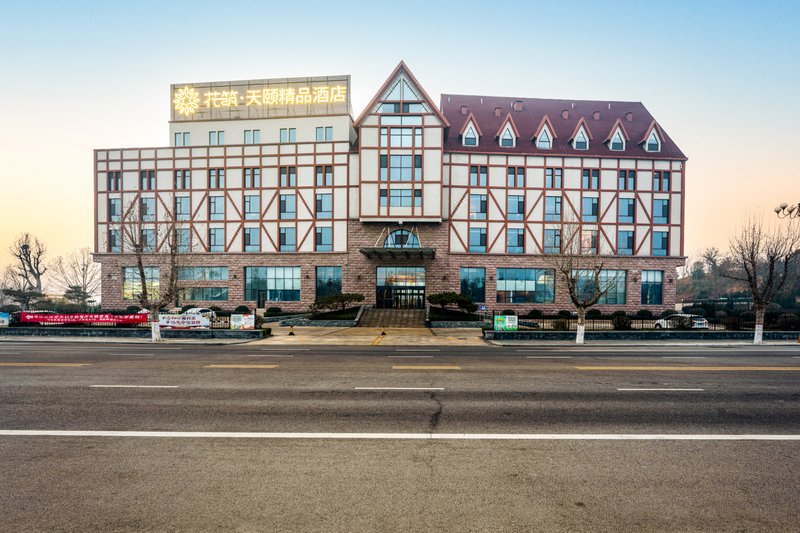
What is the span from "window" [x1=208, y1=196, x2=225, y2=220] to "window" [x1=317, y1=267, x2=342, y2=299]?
12.9m

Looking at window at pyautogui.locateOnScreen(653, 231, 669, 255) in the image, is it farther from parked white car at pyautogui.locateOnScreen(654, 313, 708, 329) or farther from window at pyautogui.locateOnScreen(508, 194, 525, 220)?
parked white car at pyautogui.locateOnScreen(654, 313, 708, 329)

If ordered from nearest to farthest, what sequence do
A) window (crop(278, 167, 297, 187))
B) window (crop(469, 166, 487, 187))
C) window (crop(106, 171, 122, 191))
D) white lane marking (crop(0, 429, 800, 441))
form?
white lane marking (crop(0, 429, 800, 441)) < window (crop(469, 166, 487, 187)) < window (crop(278, 167, 297, 187)) < window (crop(106, 171, 122, 191))

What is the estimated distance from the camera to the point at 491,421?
27.7 feet

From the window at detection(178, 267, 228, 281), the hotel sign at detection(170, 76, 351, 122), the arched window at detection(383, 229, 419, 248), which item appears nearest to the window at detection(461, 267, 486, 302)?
the arched window at detection(383, 229, 419, 248)

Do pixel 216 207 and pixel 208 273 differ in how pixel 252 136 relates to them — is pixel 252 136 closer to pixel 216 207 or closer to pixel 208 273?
pixel 216 207

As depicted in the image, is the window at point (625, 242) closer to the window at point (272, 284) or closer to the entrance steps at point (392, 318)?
the entrance steps at point (392, 318)

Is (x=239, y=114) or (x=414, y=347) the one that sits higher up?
(x=239, y=114)

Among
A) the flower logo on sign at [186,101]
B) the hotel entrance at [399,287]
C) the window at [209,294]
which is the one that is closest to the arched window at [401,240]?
the hotel entrance at [399,287]

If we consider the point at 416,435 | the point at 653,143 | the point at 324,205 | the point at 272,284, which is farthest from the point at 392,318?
the point at 653,143

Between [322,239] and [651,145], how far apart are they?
38.8 meters

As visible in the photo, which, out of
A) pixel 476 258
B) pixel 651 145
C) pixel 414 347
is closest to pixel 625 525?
pixel 414 347

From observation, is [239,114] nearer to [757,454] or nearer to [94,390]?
[94,390]

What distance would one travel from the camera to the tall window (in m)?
45.7

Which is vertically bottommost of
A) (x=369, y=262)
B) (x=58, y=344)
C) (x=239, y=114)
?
(x=58, y=344)
